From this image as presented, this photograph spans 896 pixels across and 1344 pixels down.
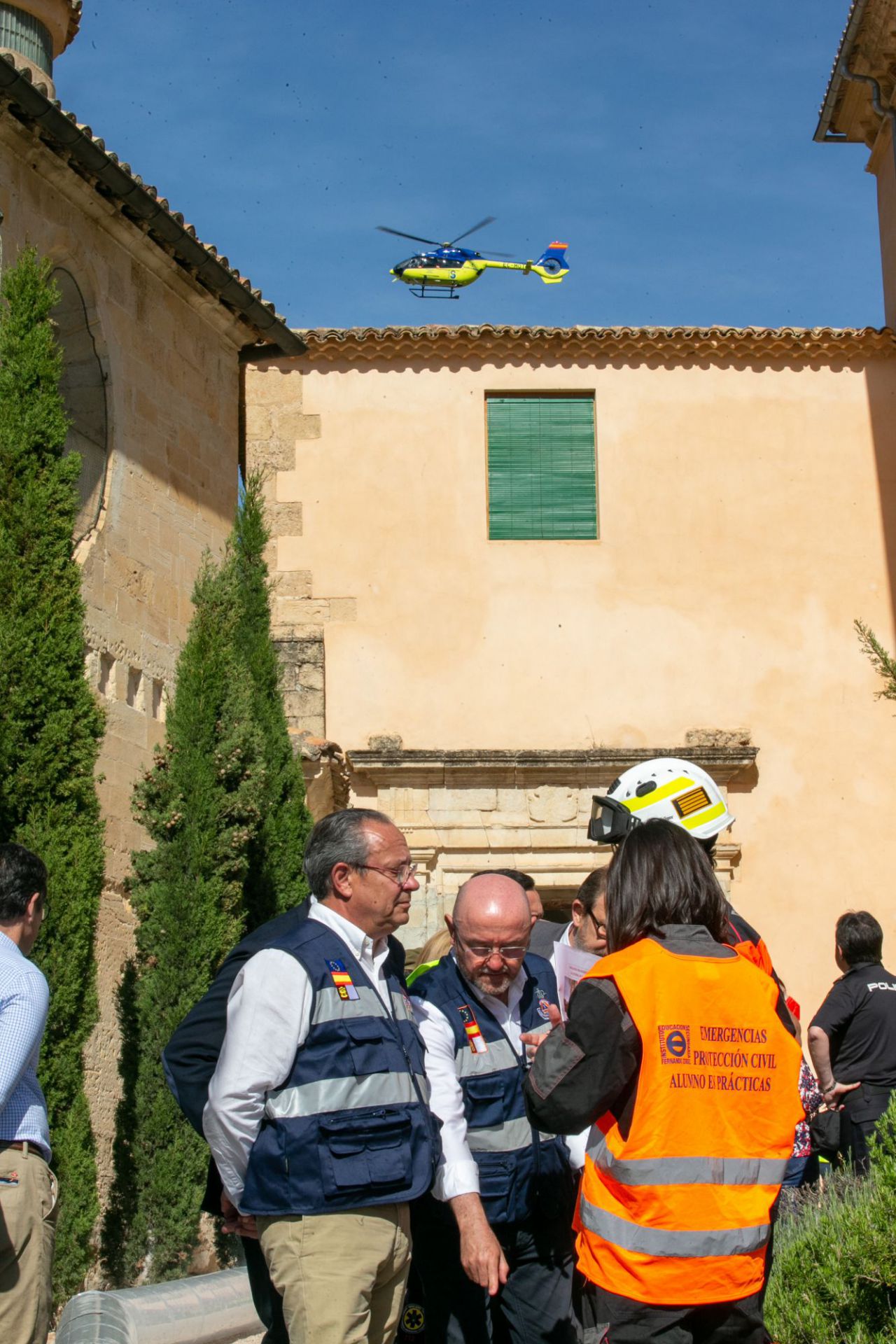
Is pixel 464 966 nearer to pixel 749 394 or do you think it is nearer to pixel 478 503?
pixel 478 503

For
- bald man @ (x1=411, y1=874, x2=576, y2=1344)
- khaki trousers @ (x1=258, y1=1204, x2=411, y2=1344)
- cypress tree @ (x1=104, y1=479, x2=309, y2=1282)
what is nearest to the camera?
khaki trousers @ (x1=258, y1=1204, x2=411, y2=1344)

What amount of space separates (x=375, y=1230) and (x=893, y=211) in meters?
13.8

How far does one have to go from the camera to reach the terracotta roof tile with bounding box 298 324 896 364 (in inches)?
551

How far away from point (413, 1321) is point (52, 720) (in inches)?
152

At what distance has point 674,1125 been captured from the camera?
2.98 meters

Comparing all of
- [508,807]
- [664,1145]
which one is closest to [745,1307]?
[664,1145]

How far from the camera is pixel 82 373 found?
369 inches

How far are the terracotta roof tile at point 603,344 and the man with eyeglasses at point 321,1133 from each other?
430 inches

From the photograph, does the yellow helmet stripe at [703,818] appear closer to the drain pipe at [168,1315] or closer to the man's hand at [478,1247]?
the man's hand at [478,1247]

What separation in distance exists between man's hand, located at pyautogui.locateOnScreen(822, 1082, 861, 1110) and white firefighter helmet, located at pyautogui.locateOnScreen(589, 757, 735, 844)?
9.66ft

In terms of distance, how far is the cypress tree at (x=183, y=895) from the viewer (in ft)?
25.7

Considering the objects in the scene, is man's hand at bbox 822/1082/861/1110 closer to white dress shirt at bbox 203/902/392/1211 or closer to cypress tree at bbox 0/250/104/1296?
cypress tree at bbox 0/250/104/1296

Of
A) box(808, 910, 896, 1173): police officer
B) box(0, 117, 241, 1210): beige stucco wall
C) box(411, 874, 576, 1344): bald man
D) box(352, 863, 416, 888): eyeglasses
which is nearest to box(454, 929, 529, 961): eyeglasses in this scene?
box(411, 874, 576, 1344): bald man

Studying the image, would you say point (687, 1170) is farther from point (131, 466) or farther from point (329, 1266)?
point (131, 466)
